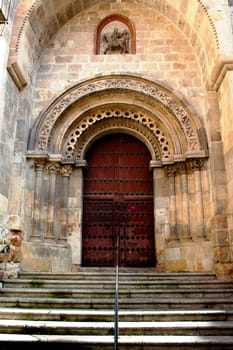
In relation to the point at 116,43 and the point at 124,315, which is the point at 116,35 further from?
the point at 124,315

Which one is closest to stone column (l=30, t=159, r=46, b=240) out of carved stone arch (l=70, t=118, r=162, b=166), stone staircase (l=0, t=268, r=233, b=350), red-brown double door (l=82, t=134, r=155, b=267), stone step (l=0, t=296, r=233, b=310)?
carved stone arch (l=70, t=118, r=162, b=166)

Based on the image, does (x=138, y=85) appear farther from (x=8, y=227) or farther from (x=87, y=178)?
(x=8, y=227)

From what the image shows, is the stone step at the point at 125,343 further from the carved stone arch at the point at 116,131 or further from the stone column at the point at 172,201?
the carved stone arch at the point at 116,131

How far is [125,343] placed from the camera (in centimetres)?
335

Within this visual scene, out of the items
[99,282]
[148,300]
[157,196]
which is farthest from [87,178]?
[148,300]

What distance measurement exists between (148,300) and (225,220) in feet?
7.91

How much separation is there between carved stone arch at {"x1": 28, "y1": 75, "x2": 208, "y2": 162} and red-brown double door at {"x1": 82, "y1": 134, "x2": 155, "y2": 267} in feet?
2.35

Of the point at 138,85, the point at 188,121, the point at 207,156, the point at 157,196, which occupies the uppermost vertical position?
the point at 138,85

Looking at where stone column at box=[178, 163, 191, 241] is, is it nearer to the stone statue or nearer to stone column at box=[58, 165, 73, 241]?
stone column at box=[58, 165, 73, 241]

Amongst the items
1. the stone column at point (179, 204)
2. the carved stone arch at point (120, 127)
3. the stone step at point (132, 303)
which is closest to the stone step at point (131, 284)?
the stone step at point (132, 303)

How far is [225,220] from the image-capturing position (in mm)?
A: 6172

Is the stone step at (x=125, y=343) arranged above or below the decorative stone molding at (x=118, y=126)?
below

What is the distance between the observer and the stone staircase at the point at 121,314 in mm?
3400

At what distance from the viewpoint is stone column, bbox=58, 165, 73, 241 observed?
7089 millimetres
